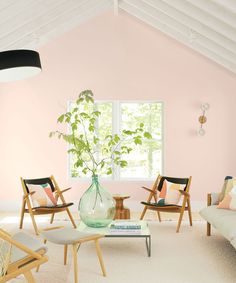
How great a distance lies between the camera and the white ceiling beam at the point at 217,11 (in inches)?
218

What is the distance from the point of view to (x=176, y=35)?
7.91 metres

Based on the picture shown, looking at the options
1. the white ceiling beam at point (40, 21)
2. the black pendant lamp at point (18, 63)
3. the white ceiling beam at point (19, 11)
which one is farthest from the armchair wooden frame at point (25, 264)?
the white ceiling beam at point (40, 21)

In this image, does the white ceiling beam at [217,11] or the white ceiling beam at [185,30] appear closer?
the white ceiling beam at [217,11]

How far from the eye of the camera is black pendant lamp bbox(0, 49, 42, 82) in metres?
2.51

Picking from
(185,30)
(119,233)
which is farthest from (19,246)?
(185,30)

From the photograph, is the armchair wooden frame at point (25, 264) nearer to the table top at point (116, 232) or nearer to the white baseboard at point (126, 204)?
the table top at point (116, 232)

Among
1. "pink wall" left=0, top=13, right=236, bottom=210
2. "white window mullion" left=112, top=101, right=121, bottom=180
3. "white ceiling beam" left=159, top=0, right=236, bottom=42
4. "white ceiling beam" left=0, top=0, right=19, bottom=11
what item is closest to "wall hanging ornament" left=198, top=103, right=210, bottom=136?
"pink wall" left=0, top=13, right=236, bottom=210

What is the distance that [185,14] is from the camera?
21.4ft

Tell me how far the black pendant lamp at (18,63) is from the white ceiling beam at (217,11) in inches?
129

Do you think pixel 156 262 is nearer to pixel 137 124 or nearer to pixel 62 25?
pixel 137 124

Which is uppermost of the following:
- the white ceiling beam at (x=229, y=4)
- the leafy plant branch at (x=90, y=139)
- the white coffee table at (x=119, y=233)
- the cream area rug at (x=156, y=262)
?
the white ceiling beam at (x=229, y=4)

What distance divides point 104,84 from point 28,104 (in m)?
1.42

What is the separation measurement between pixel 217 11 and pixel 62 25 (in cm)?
328

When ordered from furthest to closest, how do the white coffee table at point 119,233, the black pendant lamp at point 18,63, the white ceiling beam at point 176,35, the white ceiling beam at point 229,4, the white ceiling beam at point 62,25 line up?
1. the white ceiling beam at point 176,35
2. the white ceiling beam at point 62,25
3. the white ceiling beam at point 229,4
4. the white coffee table at point 119,233
5. the black pendant lamp at point 18,63
